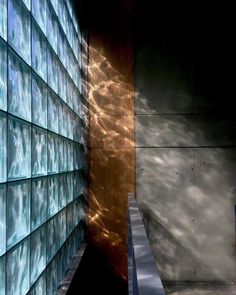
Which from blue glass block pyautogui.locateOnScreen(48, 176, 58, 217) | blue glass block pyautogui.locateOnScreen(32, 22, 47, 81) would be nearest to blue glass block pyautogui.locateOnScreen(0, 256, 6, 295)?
blue glass block pyautogui.locateOnScreen(48, 176, 58, 217)

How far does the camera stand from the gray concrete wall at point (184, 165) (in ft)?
14.2

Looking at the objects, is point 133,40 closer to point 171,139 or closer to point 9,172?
point 171,139

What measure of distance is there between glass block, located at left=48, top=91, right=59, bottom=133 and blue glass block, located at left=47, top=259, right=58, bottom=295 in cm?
93

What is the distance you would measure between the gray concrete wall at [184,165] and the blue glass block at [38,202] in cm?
221

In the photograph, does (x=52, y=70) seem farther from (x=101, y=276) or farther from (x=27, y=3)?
(x=101, y=276)

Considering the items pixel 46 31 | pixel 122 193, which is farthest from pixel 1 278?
pixel 122 193

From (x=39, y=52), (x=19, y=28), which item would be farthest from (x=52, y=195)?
(x=19, y=28)

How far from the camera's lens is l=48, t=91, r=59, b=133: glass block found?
2381 mm

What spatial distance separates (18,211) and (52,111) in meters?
0.94

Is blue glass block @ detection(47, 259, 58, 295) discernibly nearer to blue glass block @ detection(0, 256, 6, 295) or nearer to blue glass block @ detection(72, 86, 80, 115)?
blue glass block @ detection(0, 256, 6, 295)

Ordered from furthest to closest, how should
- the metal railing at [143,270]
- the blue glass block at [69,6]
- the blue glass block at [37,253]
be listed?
the blue glass block at [69,6] → the blue glass block at [37,253] → the metal railing at [143,270]

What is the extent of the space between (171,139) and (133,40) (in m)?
1.28

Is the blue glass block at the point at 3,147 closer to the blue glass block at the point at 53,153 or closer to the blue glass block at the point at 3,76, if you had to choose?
the blue glass block at the point at 3,76

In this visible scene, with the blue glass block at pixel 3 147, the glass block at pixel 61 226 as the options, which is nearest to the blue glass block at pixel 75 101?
the glass block at pixel 61 226
